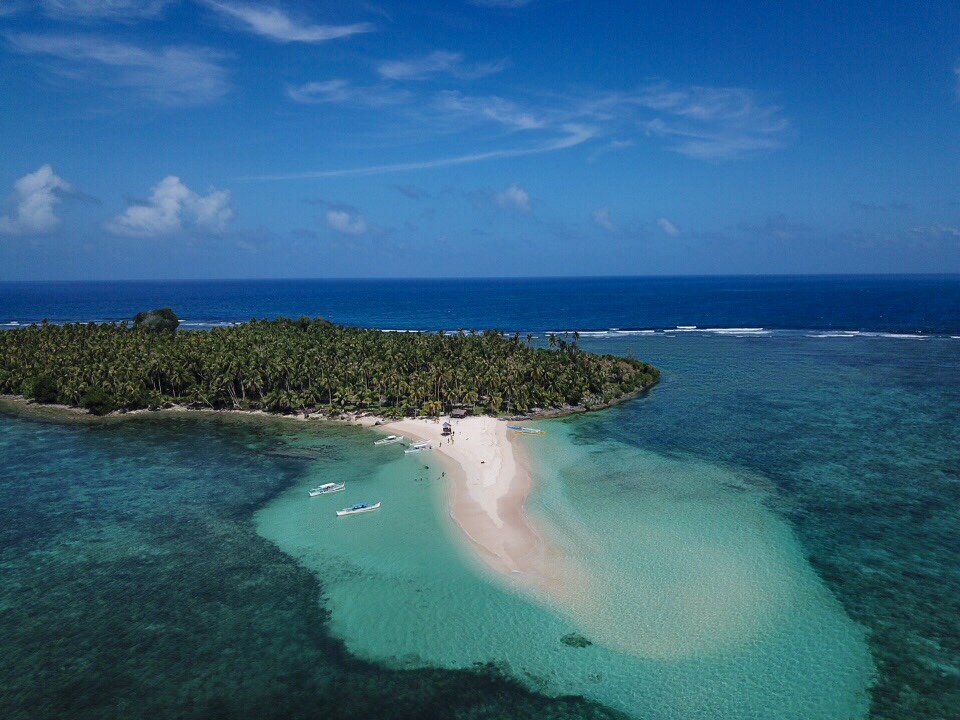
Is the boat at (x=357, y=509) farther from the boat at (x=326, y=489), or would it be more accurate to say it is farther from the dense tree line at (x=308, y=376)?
the dense tree line at (x=308, y=376)

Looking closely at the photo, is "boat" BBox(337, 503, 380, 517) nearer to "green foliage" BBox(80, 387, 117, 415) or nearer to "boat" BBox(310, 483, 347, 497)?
"boat" BBox(310, 483, 347, 497)

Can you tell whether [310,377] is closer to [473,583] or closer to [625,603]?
[473,583]

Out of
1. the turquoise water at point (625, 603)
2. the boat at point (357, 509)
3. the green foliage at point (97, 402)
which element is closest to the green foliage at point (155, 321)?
the green foliage at point (97, 402)

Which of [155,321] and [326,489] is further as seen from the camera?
[155,321]

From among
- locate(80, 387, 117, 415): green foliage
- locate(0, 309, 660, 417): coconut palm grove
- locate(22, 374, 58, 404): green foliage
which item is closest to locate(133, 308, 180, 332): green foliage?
locate(0, 309, 660, 417): coconut palm grove

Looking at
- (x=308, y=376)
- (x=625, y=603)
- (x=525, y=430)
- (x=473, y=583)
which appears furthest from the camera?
(x=308, y=376)

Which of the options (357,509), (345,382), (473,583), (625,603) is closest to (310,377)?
(345,382)
